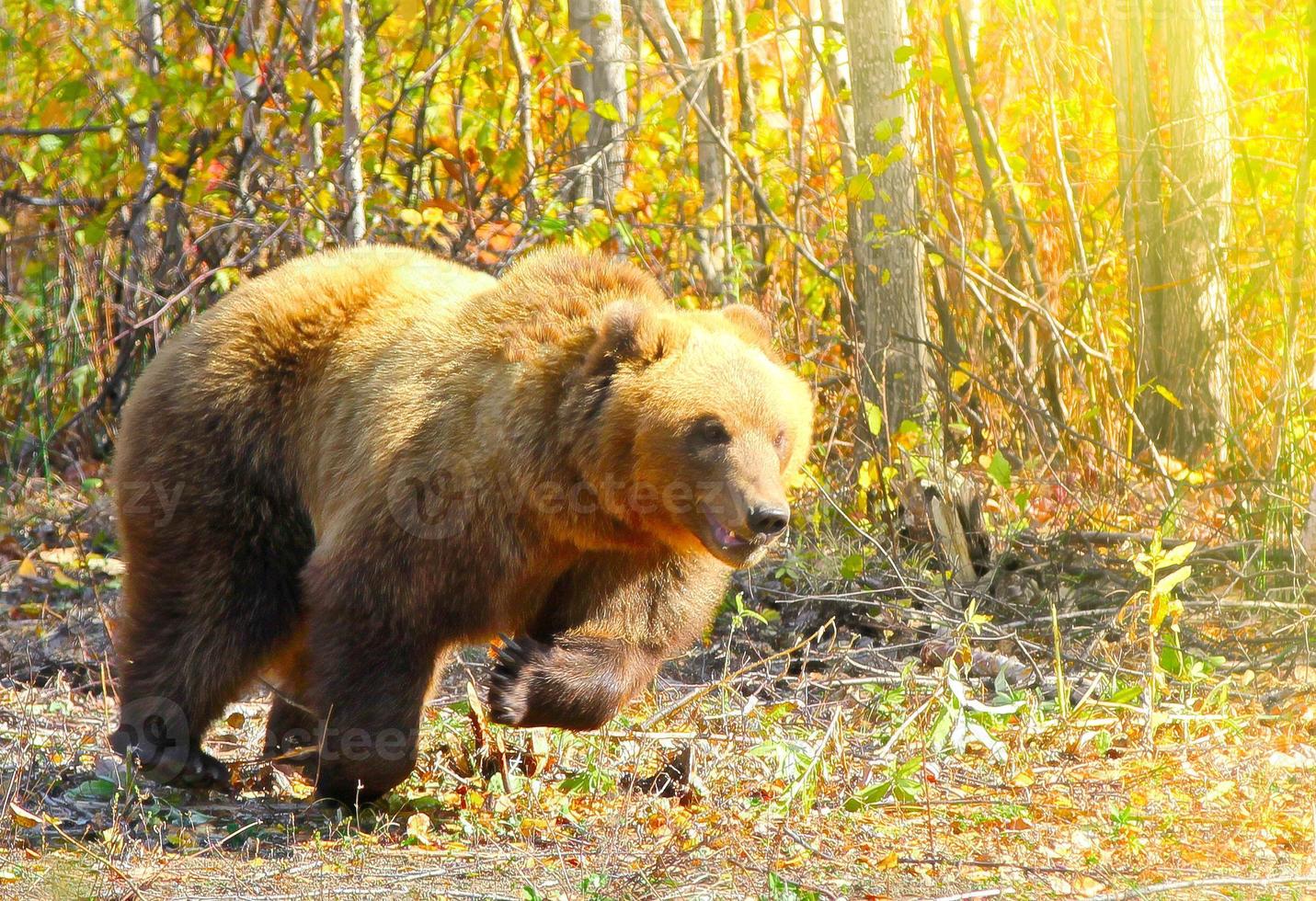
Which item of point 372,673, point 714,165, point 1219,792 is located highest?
point 714,165

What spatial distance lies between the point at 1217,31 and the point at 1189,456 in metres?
2.18

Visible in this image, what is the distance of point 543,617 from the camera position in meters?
4.27

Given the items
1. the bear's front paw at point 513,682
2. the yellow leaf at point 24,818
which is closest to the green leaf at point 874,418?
the bear's front paw at point 513,682

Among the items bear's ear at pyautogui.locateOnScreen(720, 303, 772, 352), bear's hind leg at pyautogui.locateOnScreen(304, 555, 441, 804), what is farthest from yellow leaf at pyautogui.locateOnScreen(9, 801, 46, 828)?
bear's ear at pyautogui.locateOnScreen(720, 303, 772, 352)

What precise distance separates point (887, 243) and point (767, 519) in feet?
11.5

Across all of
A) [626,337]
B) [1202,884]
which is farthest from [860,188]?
[1202,884]

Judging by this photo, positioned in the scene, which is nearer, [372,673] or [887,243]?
[372,673]

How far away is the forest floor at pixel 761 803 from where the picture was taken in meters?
3.42

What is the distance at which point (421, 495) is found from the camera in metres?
3.99

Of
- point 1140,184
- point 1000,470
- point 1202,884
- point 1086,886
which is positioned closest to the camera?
point 1202,884

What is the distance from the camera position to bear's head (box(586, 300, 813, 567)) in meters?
3.88

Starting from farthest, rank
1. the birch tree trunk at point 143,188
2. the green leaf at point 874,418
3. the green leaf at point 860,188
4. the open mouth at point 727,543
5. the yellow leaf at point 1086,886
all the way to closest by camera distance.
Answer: the birch tree trunk at point 143,188, the green leaf at point 860,188, the green leaf at point 874,418, the open mouth at point 727,543, the yellow leaf at point 1086,886

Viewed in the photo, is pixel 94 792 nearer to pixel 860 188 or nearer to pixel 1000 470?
pixel 1000 470

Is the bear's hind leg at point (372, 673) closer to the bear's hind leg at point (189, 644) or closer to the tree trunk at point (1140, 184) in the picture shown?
the bear's hind leg at point (189, 644)
